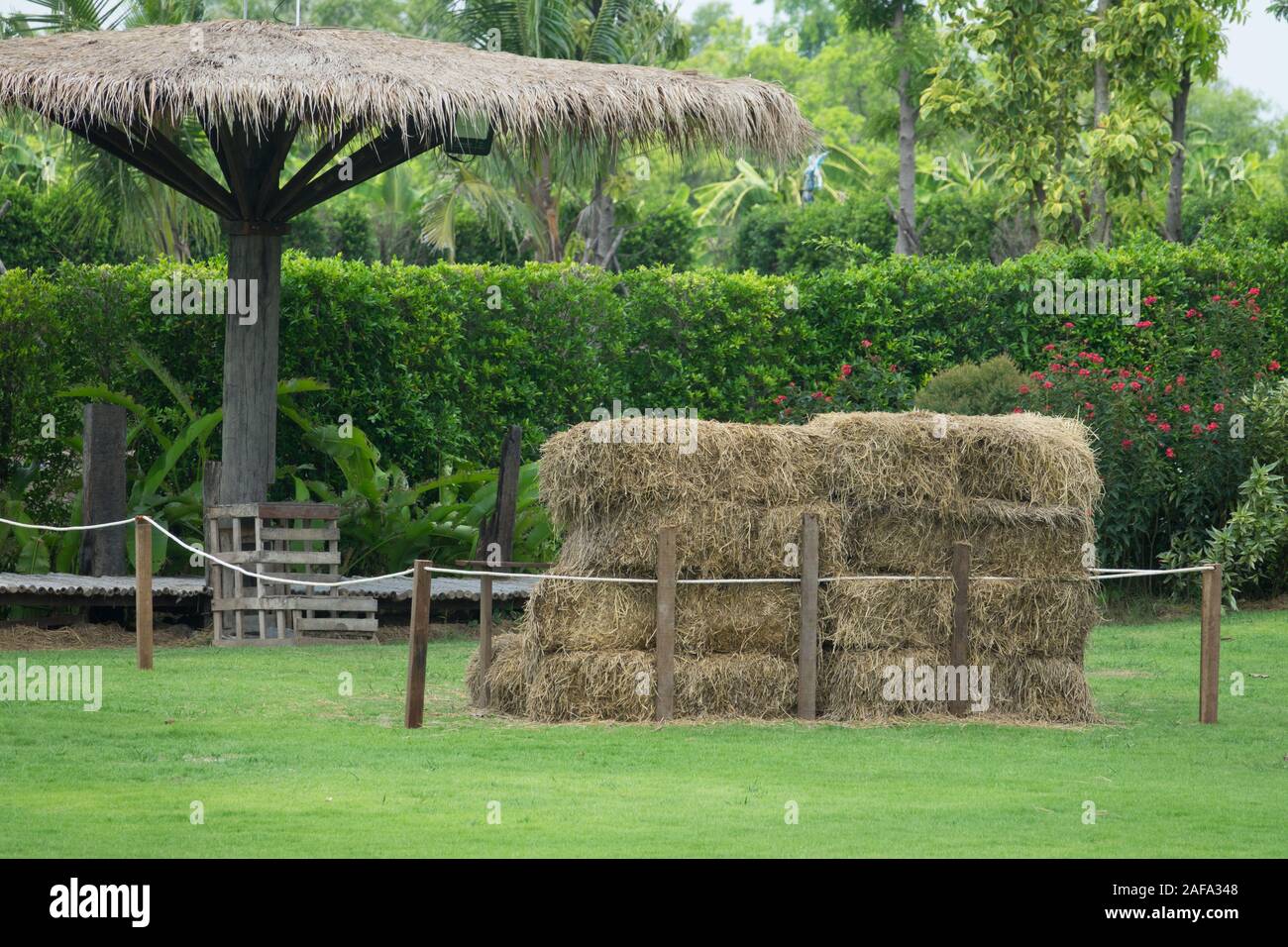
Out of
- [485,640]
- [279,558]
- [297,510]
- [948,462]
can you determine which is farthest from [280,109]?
[948,462]

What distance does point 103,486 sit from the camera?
49.4 feet

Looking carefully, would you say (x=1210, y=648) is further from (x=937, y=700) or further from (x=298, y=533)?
(x=298, y=533)

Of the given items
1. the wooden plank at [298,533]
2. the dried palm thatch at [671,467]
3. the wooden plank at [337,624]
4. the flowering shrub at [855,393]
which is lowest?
the wooden plank at [337,624]

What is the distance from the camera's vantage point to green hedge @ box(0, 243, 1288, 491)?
1641cm

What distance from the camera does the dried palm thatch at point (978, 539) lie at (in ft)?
36.0

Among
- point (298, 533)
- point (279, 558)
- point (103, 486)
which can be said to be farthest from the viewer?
point (103, 486)

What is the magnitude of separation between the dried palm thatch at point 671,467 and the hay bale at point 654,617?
0.50m

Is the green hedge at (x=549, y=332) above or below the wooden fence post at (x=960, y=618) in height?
above

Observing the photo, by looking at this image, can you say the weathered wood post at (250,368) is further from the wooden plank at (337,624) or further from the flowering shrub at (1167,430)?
the flowering shrub at (1167,430)

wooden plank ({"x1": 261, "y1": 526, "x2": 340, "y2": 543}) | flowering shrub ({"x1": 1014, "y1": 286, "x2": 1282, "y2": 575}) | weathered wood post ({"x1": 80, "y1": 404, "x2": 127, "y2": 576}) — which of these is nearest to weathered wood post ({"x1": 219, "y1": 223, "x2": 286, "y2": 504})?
Answer: wooden plank ({"x1": 261, "y1": 526, "x2": 340, "y2": 543})

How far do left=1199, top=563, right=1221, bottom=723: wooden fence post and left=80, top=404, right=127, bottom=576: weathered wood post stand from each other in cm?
896

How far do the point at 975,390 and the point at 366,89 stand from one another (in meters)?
7.08

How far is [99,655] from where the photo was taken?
1302 cm

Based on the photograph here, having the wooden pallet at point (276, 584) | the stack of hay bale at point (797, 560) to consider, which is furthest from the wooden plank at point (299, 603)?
the stack of hay bale at point (797, 560)
